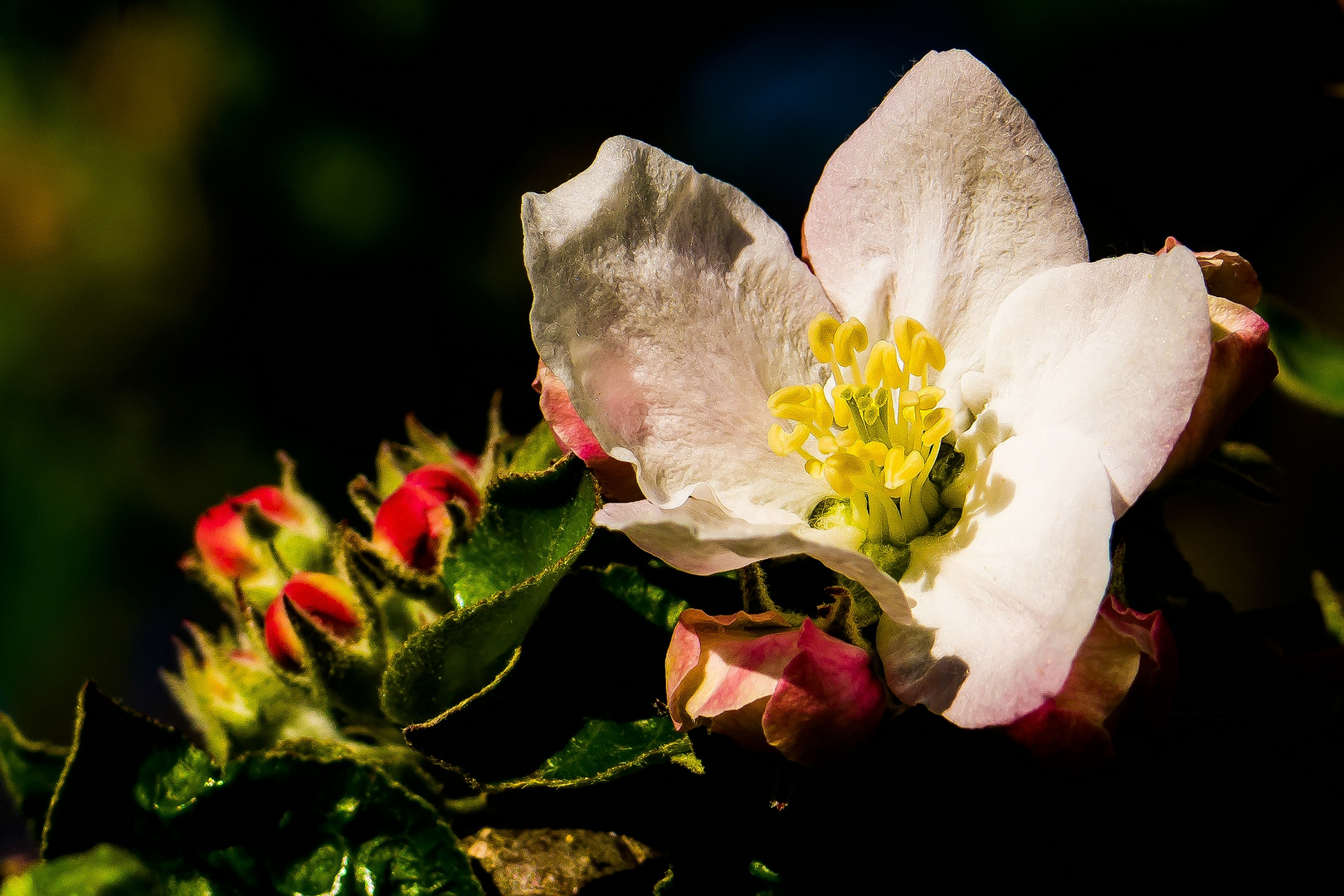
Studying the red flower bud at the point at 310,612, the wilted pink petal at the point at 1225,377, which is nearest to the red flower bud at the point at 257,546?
the red flower bud at the point at 310,612

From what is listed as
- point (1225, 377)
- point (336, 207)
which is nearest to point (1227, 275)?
point (1225, 377)

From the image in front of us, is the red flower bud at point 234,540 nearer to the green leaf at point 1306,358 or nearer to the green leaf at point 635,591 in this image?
the green leaf at point 635,591

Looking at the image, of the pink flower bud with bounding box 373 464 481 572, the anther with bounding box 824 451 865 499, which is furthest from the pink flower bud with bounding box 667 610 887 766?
the pink flower bud with bounding box 373 464 481 572

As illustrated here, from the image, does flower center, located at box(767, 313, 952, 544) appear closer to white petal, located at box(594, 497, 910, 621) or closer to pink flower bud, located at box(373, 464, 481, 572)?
white petal, located at box(594, 497, 910, 621)

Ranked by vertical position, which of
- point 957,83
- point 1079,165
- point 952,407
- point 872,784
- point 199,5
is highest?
point 199,5

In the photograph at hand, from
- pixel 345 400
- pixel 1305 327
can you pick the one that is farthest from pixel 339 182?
pixel 1305 327

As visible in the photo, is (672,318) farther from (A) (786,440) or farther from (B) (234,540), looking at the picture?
(B) (234,540)

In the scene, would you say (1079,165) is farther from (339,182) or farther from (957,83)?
(957,83)
